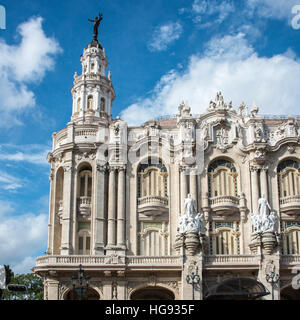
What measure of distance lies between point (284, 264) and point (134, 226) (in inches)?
441

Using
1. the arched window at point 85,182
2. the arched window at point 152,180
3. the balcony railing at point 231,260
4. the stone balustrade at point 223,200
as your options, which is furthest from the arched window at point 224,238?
the arched window at point 85,182

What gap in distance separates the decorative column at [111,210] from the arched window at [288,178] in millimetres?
12921

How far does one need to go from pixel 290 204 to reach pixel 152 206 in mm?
10506

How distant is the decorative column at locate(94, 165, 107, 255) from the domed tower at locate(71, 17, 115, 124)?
22.5 feet

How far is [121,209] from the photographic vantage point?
39625mm

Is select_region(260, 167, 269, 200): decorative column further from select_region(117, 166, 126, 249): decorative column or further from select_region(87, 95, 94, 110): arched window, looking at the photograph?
select_region(87, 95, 94, 110): arched window

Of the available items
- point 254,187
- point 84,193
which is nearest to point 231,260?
point 254,187

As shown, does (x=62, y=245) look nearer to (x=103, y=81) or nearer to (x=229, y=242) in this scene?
(x=229, y=242)

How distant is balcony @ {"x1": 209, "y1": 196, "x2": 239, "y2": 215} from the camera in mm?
39719

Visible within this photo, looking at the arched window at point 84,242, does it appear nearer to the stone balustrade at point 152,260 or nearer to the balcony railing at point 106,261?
the balcony railing at point 106,261

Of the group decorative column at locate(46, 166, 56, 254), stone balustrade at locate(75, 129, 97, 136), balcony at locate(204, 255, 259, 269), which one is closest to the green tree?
decorative column at locate(46, 166, 56, 254)
